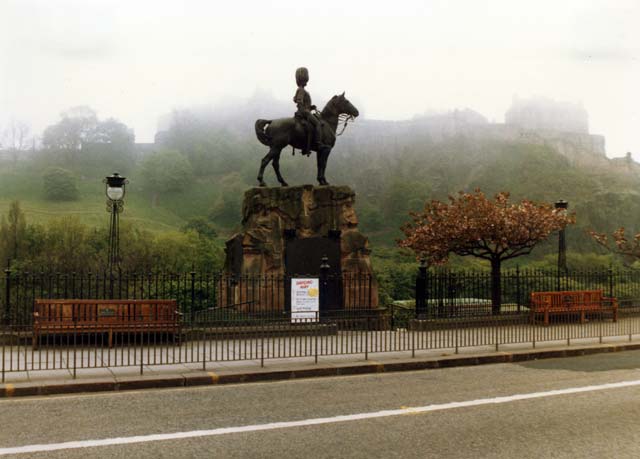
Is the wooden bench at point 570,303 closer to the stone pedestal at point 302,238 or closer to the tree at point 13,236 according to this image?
the stone pedestal at point 302,238

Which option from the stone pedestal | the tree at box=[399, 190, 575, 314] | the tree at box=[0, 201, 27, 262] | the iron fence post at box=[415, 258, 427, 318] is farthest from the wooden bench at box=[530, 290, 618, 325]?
the tree at box=[0, 201, 27, 262]

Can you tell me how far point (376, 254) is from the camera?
265 feet

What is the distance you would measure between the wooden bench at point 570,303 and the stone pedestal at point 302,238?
4.48 meters

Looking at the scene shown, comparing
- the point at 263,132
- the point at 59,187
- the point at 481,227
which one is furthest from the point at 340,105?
the point at 59,187

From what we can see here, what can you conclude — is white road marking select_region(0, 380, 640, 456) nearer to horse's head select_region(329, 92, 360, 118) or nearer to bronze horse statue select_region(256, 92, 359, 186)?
bronze horse statue select_region(256, 92, 359, 186)

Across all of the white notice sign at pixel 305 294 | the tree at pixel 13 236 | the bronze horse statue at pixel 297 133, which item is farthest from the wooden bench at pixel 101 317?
the tree at pixel 13 236

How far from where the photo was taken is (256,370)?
11.8 metres

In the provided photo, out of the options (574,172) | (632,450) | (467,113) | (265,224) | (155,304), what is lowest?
(632,450)

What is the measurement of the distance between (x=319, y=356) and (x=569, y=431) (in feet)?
20.2

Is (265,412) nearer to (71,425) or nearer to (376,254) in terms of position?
(71,425)

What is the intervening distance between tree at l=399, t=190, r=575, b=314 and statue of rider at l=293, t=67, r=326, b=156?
4598mm

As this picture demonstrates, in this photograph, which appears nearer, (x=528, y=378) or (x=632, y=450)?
(x=632, y=450)

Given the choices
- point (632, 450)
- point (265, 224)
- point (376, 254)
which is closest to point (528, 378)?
point (632, 450)

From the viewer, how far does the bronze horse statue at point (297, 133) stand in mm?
20062
